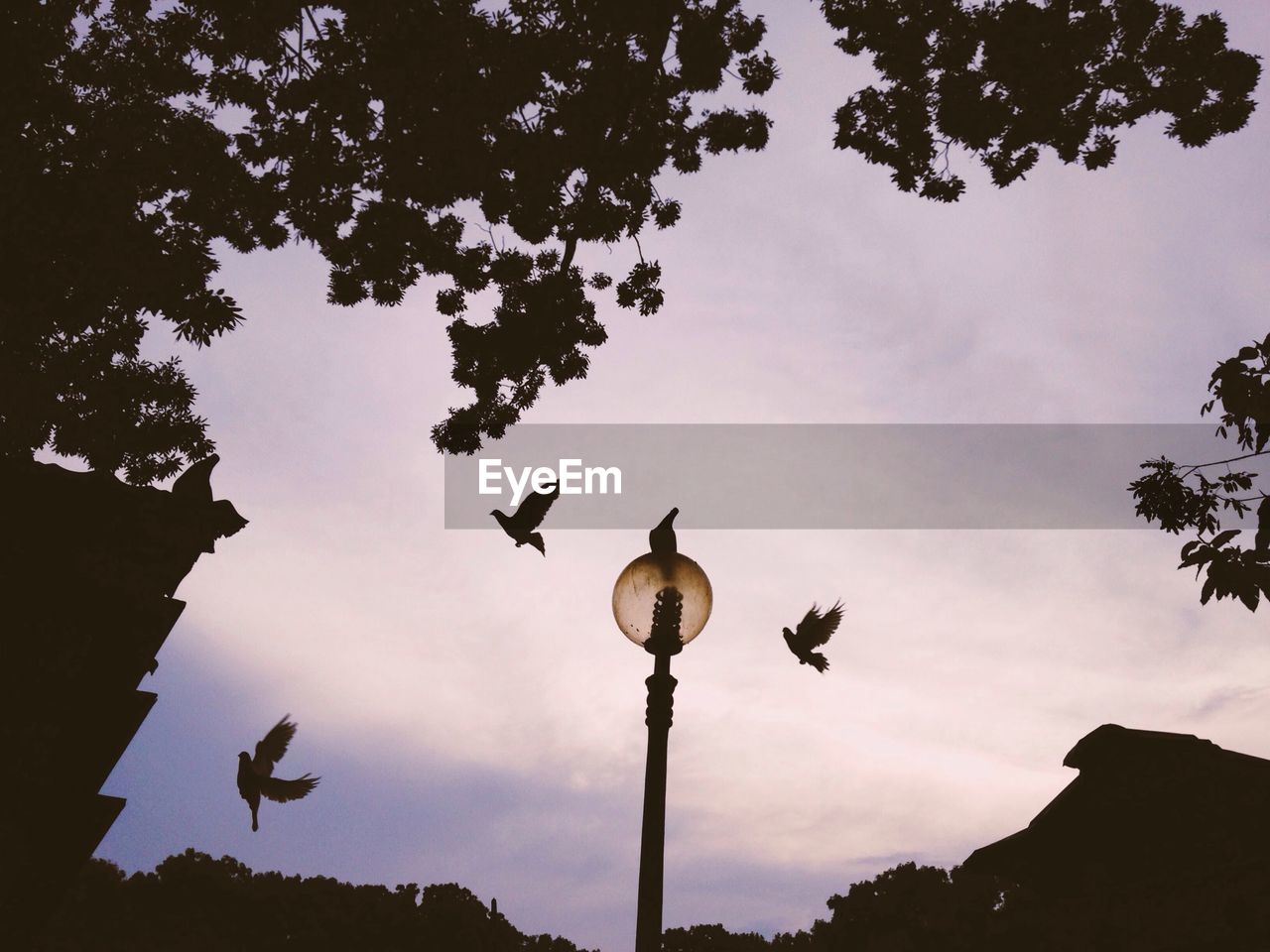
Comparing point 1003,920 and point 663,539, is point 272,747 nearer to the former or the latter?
point 663,539

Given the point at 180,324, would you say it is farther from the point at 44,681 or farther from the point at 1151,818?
the point at 1151,818

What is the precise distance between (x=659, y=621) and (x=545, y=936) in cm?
2063

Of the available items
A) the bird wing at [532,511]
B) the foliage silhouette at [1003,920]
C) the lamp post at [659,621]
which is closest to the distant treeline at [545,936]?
the foliage silhouette at [1003,920]

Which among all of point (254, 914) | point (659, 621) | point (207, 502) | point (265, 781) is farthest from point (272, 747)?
point (254, 914)

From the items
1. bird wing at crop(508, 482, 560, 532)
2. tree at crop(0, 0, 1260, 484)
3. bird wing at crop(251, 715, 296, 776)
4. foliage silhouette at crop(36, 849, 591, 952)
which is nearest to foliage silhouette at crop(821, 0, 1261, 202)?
tree at crop(0, 0, 1260, 484)

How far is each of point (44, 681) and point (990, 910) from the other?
28408 mm

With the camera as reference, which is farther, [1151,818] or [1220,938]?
[1151,818]

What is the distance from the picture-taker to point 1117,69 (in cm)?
1082

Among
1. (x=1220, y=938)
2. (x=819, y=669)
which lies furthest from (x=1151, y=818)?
(x=819, y=669)

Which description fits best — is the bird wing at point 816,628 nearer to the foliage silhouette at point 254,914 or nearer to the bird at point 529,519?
the bird at point 529,519

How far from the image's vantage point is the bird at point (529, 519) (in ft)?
29.9

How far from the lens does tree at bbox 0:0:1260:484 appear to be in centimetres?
976

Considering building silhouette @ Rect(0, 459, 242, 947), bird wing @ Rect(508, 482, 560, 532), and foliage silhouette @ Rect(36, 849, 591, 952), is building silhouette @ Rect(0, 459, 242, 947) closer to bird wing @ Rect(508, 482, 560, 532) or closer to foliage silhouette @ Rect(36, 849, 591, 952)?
bird wing @ Rect(508, 482, 560, 532)

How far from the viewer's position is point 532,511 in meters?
9.24
